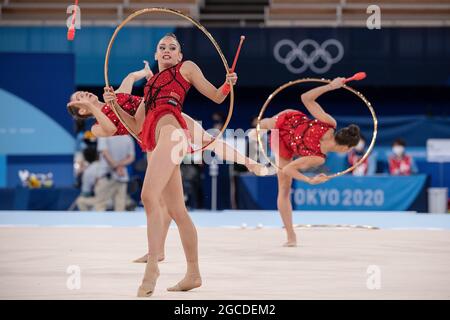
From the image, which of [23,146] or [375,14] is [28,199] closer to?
[23,146]

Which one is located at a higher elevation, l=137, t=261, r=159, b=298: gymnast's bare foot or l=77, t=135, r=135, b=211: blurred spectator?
l=137, t=261, r=159, b=298: gymnast's bare foot

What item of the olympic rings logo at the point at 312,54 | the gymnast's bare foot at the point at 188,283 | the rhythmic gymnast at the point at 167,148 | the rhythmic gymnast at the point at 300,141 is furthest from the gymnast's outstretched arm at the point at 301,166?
the olympic rings logo at the point at 312,54

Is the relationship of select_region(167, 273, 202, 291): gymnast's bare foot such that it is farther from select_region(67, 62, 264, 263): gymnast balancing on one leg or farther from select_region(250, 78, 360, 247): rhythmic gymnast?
select_region(250, 78, 360, 247): rhythmic gymnast

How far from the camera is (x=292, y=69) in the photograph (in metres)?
16.3

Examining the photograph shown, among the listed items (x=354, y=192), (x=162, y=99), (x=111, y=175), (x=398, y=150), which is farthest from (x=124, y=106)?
(x=398, y=150)

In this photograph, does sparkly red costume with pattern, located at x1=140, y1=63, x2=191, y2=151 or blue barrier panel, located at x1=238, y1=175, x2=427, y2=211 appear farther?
blue barrier panel, located at x1=238, y1=175, x2=427, y2=211

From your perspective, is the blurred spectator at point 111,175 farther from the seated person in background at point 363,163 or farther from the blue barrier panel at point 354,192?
the seated person in background at point 363,163

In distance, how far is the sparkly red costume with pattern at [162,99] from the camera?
A: 18.6 ft

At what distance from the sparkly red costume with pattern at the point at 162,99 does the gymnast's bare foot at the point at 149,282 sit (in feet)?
2.68

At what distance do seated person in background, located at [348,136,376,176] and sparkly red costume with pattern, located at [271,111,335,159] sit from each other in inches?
231

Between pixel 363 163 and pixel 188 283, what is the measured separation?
10390mm

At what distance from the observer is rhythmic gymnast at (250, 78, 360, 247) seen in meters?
9.02

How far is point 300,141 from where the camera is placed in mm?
9250

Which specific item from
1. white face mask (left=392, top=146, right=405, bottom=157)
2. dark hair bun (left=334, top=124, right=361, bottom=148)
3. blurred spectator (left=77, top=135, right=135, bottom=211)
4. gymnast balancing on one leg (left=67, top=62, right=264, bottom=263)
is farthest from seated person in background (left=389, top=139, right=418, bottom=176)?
gymnast balancing on one leg (left=67, top=62, right=264, bottom=263)
